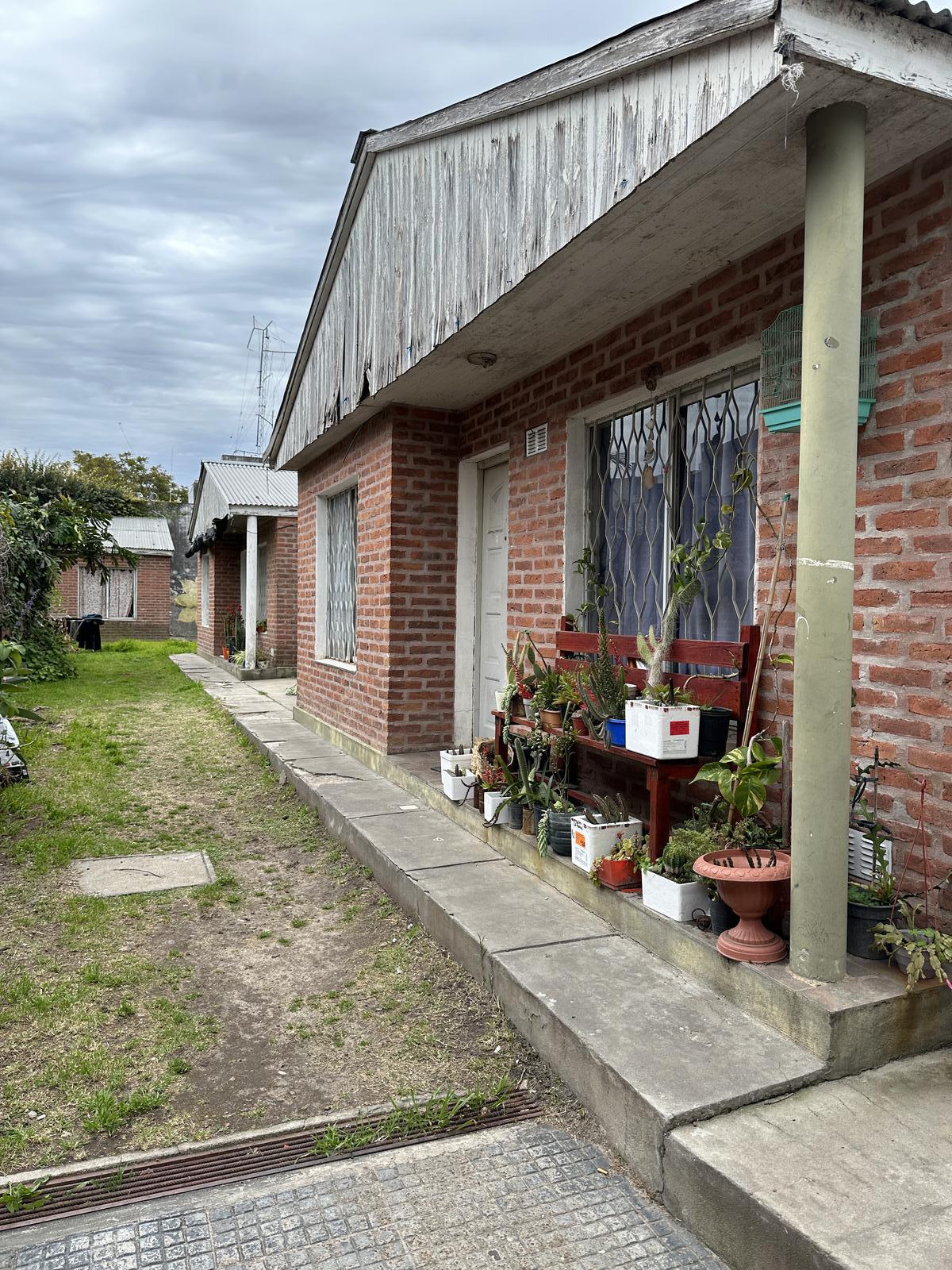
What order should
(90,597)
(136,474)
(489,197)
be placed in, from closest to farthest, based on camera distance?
(489,197) < (90,597) < (136,474)

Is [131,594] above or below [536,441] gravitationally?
below

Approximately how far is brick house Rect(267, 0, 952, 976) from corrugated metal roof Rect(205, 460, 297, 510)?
7.05m

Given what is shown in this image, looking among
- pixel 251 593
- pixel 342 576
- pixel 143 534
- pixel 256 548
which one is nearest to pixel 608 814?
pixel 342 576

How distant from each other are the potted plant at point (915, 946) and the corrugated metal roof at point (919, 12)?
7.91 feet

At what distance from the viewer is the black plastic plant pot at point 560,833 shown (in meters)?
4.03

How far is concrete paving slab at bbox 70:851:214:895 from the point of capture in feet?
15.0

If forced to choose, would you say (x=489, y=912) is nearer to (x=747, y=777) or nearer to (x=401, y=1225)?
(x=747, y=777)

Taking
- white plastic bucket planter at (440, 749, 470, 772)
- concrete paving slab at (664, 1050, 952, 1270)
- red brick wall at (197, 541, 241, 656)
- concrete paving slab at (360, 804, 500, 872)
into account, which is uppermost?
red brick wall at (197, 541, 241, 656)

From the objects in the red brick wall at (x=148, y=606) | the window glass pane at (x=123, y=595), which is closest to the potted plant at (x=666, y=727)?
the red brick wall at (x=148, y=606)

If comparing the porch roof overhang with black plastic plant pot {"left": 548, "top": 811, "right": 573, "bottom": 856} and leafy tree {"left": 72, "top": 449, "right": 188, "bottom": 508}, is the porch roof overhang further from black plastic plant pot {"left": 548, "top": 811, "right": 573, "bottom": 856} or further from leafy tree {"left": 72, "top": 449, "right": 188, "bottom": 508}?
leafy tree {"left": 72, "top": 449, "right": 188, "bottom": 508}

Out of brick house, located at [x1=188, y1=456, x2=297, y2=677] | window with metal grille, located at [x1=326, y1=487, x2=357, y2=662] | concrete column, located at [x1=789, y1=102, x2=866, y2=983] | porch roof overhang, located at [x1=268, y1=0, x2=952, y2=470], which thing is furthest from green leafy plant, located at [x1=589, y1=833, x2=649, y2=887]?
brick house, located at [x1=188, y1=456, x2=297, y2=677]

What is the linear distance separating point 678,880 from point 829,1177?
1228mm

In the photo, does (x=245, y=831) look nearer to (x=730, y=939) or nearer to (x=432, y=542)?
(x=432, y=542)

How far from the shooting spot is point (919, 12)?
2.29 m
